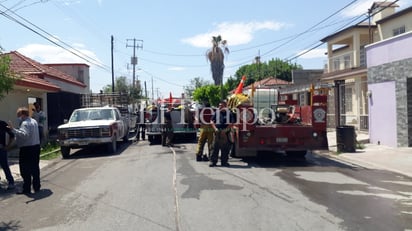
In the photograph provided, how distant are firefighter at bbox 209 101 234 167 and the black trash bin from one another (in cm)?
480

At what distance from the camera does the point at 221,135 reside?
13.7 metres

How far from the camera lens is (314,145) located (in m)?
13.9

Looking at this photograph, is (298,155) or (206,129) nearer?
(206,129)

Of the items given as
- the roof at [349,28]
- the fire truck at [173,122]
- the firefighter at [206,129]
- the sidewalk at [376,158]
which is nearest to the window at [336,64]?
the roof at [349,28]

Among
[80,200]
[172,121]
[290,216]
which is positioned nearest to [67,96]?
[172,121]

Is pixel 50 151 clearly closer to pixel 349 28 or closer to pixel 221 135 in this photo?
pixel 221 135

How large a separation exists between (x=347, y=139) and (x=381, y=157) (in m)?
1.71

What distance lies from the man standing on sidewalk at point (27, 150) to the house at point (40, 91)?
25.4 feet

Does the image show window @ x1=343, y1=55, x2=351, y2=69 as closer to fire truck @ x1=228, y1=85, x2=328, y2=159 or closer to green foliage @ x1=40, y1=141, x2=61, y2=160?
green foliage @ x1=40, y1=141, x2=61, y2=160

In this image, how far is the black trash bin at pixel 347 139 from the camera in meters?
16.7

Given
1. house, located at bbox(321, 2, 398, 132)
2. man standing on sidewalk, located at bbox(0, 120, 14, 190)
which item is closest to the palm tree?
house, located at bbox(321, 2, 398, 132)

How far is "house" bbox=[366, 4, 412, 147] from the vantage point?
54.9 feet

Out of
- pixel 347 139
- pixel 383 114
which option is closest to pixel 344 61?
pixel 383 114

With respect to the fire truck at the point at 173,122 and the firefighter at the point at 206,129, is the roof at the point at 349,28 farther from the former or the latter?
the firefighter at the point at 206,129
